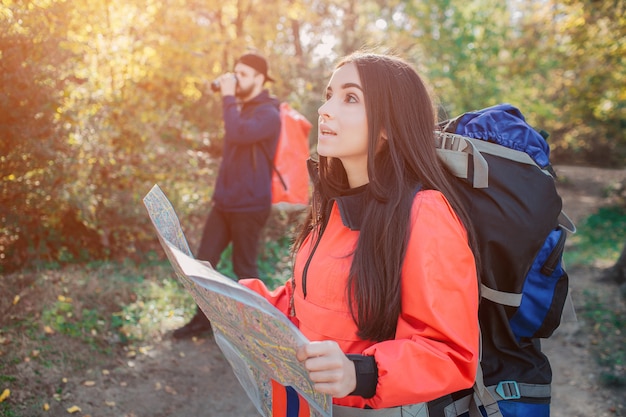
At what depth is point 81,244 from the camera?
6.22m

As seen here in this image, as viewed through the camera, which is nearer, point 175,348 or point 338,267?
point 338,267

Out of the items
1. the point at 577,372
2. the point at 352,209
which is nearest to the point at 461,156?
the point at 352,209

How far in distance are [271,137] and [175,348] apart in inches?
79.1

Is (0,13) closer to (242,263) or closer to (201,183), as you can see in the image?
(242,263)

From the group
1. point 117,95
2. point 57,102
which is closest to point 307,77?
point 117,95

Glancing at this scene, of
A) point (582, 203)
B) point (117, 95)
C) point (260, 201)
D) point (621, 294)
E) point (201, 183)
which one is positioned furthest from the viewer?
point (582, 203)

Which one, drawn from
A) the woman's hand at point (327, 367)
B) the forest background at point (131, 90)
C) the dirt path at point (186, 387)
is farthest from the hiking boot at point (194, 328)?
the woman's hand at point (327, 367)

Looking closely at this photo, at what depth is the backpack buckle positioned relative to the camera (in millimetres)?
1655

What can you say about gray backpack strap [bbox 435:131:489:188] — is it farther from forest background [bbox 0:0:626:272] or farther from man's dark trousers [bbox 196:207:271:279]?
man's dark trousers [bbox 196:207:271:279]

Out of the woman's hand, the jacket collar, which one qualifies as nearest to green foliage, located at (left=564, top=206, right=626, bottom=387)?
the jacket collar

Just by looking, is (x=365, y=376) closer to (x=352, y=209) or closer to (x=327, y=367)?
(x=327, y=367)

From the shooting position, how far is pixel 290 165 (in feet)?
14.4

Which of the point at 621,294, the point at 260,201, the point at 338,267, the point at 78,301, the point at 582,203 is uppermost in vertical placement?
the point at 338,267

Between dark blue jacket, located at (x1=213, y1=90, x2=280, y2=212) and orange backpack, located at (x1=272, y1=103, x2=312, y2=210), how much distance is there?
0.08 m
